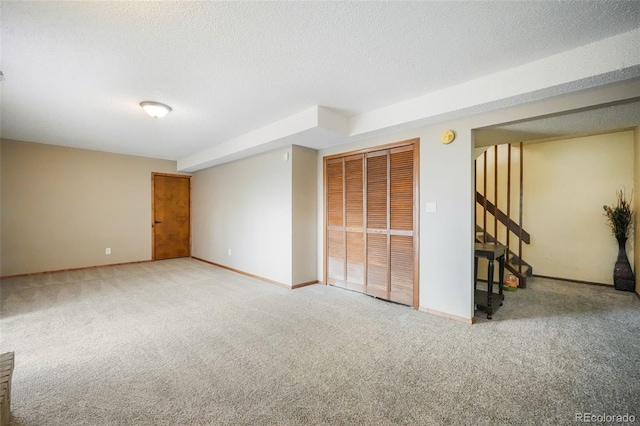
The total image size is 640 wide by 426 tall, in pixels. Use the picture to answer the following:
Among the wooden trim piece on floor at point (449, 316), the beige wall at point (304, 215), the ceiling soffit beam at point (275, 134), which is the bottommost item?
the wooden trim piece on floor at point (449, 316)

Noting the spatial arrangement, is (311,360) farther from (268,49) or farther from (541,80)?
(541,80)

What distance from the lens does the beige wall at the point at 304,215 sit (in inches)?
163

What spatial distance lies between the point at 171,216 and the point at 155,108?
4.12 metres

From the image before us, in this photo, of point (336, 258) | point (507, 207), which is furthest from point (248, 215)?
point (507, 207)

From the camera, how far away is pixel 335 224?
423 cm

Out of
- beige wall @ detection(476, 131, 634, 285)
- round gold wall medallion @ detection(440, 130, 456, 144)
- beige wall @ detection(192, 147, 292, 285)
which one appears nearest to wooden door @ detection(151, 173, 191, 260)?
beige wall @ detection(192, 147, 292, 285)

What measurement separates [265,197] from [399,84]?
9.23 feet

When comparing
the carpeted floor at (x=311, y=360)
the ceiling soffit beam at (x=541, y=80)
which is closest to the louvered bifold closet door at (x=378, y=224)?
the carpeted floor at (x=311, y=360)

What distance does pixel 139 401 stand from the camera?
167 centimetres

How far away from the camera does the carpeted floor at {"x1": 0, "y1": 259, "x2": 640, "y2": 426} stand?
1.60 meters

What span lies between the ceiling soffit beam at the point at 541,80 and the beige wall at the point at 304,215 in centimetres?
170

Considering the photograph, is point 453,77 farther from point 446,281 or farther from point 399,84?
point 446,281

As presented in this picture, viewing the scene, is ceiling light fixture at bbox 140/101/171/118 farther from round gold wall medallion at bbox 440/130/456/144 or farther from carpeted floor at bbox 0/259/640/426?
round gold wall medallion at bbox 440/130/456/144

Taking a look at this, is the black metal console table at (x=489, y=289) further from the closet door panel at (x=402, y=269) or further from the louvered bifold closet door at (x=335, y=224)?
the louvered bifold closet door at (x=335, y=224)
